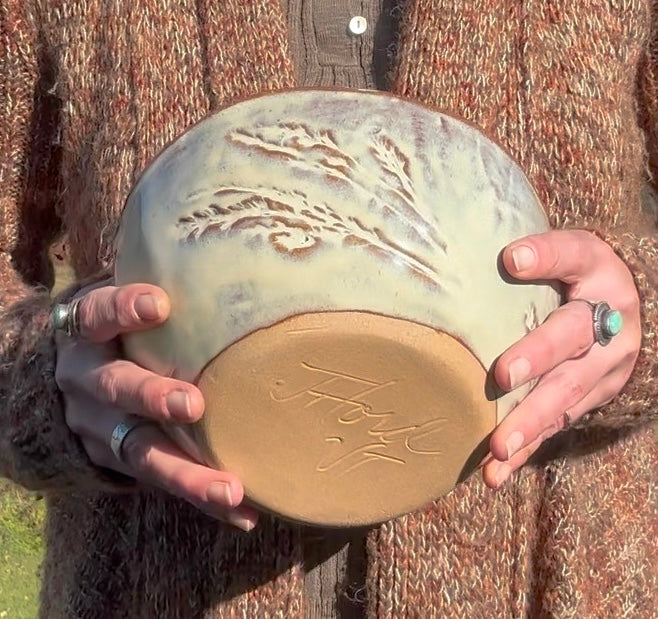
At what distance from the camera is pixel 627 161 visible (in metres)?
0.81

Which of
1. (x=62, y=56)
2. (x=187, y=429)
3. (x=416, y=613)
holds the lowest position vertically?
(x=416, y=613)

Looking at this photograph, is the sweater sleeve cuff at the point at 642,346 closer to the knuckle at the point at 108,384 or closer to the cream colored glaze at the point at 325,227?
the cream colored glaze at the point at 325,227

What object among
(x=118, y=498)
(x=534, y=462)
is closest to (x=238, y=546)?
(x=118, y=498)

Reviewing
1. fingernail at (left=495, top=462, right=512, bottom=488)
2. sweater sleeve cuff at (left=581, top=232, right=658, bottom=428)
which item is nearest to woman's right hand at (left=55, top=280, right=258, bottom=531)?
fingernail at (left=495, top=462, right=512, bottom=488)

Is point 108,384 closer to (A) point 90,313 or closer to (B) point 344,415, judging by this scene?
(A) point 90,313

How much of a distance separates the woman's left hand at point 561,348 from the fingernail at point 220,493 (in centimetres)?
15

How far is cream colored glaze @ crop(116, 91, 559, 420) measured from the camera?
50 cm

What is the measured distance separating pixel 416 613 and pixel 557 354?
287 mm

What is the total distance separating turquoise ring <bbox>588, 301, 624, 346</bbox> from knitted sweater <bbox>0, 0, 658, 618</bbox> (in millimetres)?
92

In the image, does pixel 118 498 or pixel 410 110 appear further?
pixel 118 498

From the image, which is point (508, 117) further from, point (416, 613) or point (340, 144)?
point (416, 613)
